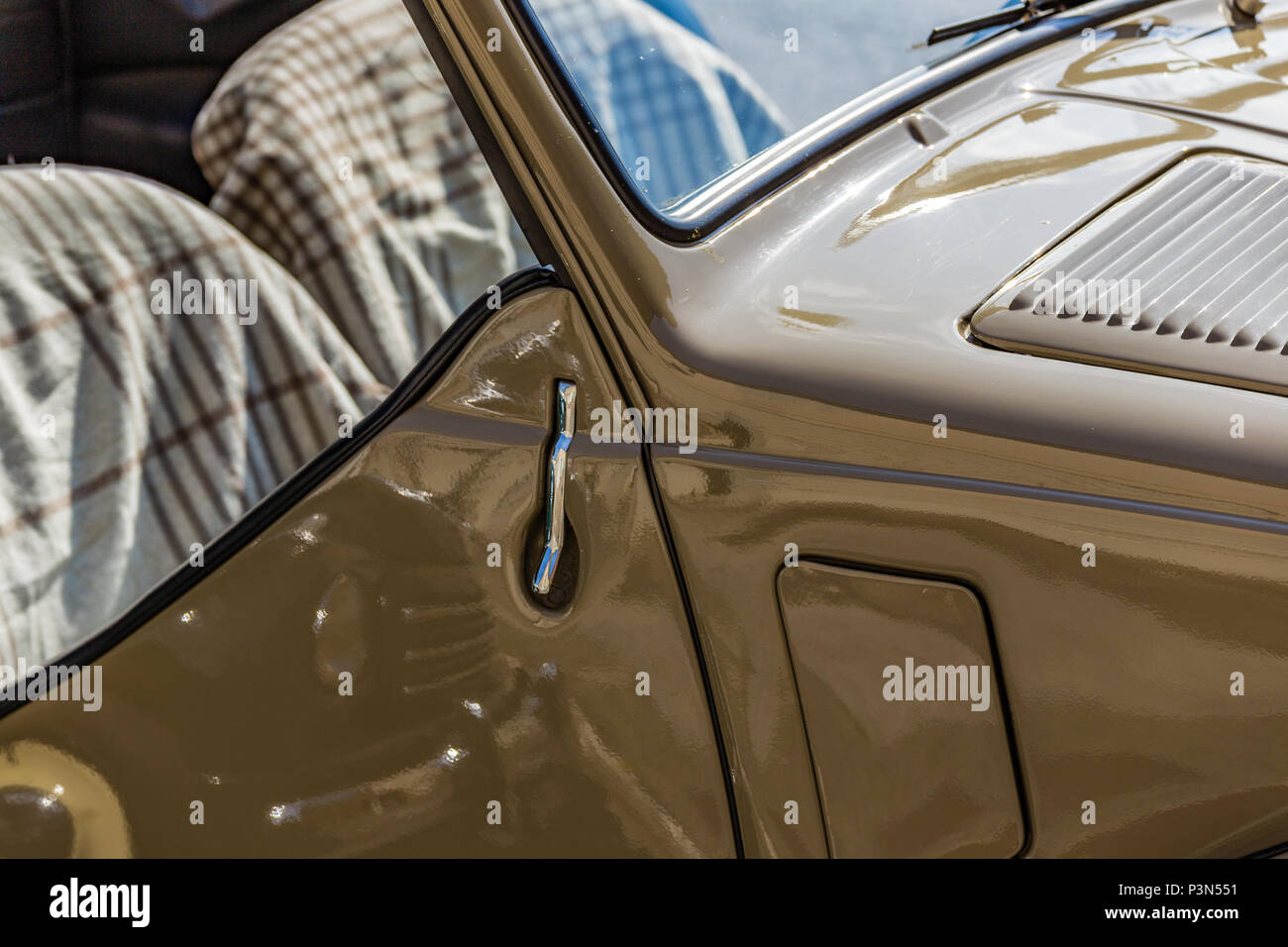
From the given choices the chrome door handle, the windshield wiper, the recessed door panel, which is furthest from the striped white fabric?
the windshield wiper

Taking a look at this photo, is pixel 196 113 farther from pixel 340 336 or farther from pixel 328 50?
pixel 340 336

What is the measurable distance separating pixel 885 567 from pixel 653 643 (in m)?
0.26

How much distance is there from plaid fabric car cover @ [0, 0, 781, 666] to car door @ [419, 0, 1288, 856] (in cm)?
11

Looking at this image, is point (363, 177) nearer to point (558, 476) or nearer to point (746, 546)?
point (558, 476)

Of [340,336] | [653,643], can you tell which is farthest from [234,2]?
[653,643]

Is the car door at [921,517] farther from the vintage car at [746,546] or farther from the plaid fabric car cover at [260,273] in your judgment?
the plaid fabric car cover at [260,273]

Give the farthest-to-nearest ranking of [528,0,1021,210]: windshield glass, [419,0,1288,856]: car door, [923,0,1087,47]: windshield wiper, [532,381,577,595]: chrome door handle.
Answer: [923,0,1087,47]: windshield wiper
[528,0,1021,210]: windshield glass
[532,381,577,595]: chrome door handle
[419,0,1288,856]: car door

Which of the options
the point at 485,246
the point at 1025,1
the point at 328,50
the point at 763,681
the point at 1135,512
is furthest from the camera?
the point at 1025,1

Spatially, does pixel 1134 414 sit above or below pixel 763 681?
above

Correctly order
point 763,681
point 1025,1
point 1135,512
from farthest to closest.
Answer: point 1025,1
point 763,681
point 1135,512

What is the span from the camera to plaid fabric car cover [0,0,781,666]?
1412 millimetres

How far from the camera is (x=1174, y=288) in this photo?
1340 millimetres

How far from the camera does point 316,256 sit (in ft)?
4.85

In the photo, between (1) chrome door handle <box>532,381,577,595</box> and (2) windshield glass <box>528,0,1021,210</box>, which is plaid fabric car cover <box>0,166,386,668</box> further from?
(2) windshield glass <box>528,0,1021,210</box>
